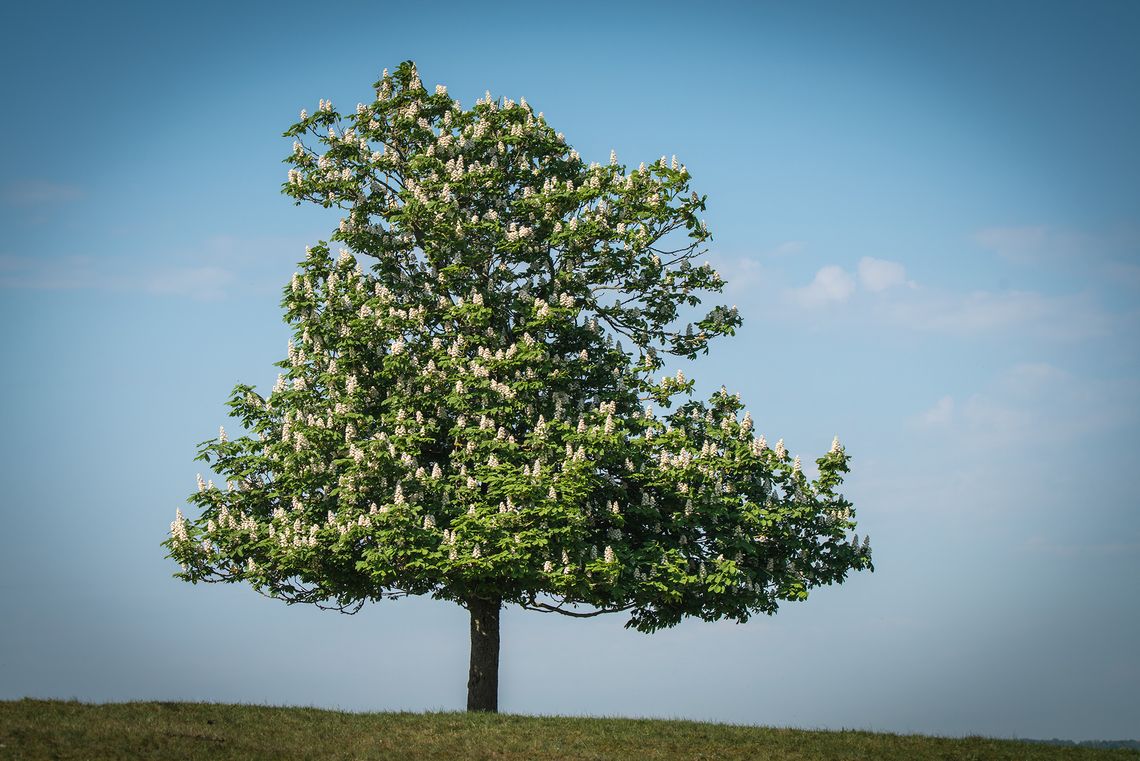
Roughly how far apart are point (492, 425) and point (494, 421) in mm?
1705

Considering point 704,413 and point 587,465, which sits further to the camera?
point 704,413

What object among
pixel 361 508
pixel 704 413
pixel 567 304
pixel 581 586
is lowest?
pixel 581 586

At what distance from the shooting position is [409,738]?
24641 millimetres

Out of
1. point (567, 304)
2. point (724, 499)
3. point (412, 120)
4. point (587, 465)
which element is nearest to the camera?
point (587, 465)

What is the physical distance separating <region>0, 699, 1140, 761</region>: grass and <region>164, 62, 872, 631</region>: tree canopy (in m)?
2.97

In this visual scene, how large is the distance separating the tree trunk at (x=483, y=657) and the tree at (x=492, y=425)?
56 millimetres

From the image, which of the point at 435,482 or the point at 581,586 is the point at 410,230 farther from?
the point at 581,586

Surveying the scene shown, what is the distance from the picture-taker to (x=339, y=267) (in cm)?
2912

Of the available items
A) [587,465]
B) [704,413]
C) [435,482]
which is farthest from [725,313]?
[435,482]

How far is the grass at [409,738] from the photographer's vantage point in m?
22.9

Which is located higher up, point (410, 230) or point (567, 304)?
point (410, 230)

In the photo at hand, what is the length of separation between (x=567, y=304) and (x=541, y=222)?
251cm

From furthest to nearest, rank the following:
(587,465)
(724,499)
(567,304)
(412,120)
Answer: (412,120), (567,304), (724,499), (587,465)

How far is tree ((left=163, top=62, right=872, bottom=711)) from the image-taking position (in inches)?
985
